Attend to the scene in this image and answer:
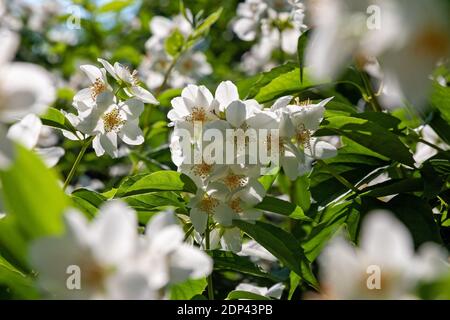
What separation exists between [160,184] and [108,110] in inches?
9.8

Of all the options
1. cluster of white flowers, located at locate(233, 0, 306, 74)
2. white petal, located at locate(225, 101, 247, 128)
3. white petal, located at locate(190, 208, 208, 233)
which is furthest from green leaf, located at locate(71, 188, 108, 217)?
cluster of white flowers, located at locate(233, 0, 306, 74)

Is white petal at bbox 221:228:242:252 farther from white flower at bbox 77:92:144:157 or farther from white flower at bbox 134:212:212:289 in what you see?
white flower at bbox 134:212:212:289

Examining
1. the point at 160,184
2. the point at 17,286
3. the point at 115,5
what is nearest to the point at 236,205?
the point at 160,184

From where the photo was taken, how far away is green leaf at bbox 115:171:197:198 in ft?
3.75

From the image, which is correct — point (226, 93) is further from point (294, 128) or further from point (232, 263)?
point (232, 263)

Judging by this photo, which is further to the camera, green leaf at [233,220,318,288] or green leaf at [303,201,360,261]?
green leaf at [303,201,360,261]

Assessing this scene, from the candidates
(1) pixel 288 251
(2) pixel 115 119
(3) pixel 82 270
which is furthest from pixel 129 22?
(3) pixel 82 270

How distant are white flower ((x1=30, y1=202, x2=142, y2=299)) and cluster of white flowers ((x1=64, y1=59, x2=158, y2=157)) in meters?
0.69

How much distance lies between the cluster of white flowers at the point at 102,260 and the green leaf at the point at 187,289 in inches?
9.1

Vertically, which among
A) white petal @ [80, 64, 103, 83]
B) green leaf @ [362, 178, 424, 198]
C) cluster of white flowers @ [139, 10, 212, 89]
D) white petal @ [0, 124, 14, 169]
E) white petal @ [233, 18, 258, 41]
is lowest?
white petal @ [0, 124, 14, 169]

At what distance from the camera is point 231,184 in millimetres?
1148

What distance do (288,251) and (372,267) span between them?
0.49 metres

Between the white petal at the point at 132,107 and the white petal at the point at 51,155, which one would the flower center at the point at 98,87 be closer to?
the white petal at the point at 132,107
